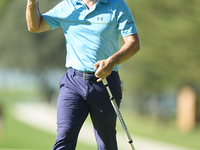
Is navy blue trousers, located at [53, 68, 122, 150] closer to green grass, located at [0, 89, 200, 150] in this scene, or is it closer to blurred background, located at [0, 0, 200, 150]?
blurred background, located at [0, 0, 200, 150]

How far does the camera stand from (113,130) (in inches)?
179

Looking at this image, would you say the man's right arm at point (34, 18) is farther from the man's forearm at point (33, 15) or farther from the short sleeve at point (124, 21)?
the short sleeve at point (124, 21)

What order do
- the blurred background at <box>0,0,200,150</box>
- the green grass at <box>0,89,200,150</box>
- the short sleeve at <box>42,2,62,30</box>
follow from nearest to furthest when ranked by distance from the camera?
the short sleeve at <box>42,2,62,30</box> → the blurred background at <box>0,0,200,150</box> → the green grass at <box>0,89,200,150</box>

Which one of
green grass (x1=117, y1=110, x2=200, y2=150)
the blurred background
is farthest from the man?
green grass (x1=117, y1=110, x2=200, y2=150)

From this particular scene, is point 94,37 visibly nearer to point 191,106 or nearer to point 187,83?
point 187,83

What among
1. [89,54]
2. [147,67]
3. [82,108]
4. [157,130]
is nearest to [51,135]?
[147,67]

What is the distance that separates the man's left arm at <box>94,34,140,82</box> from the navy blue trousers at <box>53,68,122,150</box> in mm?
218

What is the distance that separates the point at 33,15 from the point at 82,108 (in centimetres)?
111

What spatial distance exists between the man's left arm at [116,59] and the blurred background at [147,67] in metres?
16.6

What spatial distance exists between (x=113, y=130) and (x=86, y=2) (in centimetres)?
139

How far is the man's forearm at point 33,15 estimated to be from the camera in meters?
4.43

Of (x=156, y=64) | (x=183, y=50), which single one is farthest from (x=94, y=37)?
(x=156, y=64)

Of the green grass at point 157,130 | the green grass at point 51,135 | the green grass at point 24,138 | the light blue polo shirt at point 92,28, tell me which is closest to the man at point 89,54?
the light blue polo shirt at point 92,28

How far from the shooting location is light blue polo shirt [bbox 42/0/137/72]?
4.34 meters
